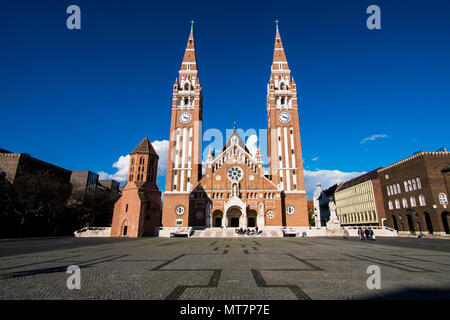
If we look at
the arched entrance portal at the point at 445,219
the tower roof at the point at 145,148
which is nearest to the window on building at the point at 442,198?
the arched entrance portal at the point at 445,219

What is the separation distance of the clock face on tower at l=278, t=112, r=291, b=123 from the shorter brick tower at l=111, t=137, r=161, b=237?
25.2 meters

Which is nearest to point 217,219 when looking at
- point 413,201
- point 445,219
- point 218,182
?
point 218,182

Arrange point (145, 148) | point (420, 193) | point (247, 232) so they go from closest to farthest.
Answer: point (247, 232), point (420, 193), point (145, 148)

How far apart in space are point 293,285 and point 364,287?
1.64 m

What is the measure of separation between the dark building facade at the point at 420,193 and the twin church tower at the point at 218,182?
17.9 m

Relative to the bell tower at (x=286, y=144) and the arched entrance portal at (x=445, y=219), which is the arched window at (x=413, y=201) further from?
the bell tower at (x=286, y=144)

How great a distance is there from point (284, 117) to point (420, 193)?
1017 inches

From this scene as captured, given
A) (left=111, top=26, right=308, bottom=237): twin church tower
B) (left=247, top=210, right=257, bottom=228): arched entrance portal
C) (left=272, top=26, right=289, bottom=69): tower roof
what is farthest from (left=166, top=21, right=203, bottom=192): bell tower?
(left=272, top=26, right=289, bottom=69): tower roof

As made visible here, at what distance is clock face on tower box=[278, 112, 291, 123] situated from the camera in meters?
46.7

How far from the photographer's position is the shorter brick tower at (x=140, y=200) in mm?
34700

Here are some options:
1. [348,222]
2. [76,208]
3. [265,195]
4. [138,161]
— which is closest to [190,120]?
[138,161]

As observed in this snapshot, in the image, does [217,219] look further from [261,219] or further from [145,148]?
[145,148]

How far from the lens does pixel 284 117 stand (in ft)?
154
